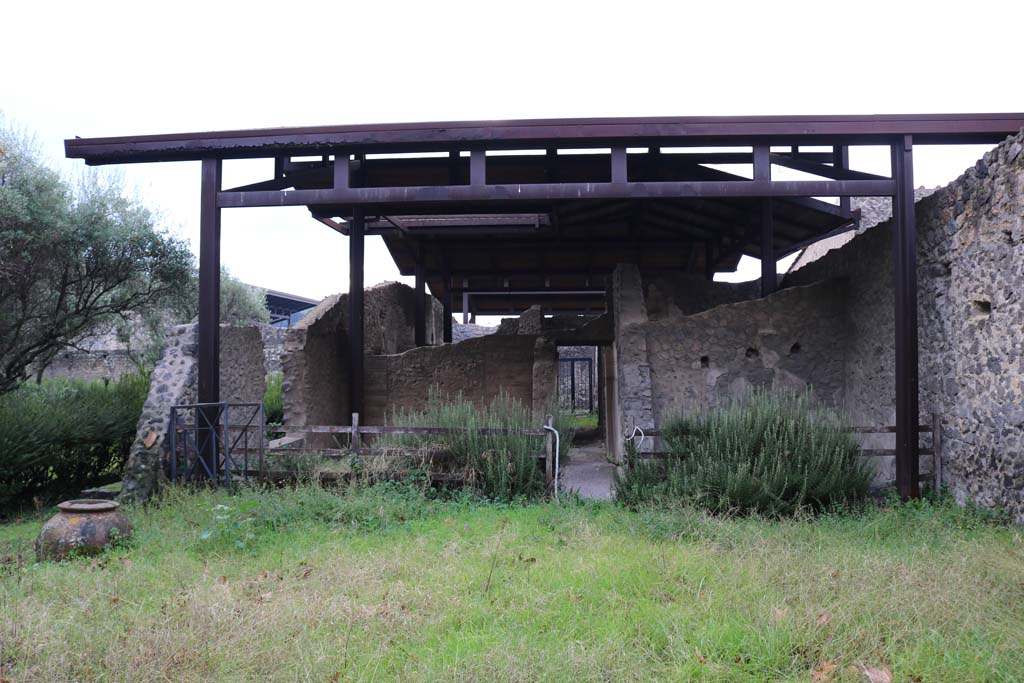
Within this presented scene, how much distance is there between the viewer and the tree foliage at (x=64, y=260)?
449 inches

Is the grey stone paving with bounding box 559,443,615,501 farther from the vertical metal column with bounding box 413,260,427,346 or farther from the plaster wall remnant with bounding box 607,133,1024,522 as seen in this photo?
the vertical metal column with bounding box 413,260,427,346

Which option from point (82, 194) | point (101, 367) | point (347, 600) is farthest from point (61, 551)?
point (101, 367)

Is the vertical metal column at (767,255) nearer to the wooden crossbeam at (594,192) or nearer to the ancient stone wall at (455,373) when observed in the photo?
the wooden crossbeam at (594,192)

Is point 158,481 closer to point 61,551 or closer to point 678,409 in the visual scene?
point 61,551

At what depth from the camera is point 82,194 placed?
12.8 m

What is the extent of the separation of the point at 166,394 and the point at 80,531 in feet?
9.61


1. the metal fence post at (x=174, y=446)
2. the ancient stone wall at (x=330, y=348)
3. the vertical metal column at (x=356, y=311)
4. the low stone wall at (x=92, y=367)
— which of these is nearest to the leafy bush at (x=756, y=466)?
the vertical metal column at (x=356, y=311)

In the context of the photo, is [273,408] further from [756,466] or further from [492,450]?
[756,466]

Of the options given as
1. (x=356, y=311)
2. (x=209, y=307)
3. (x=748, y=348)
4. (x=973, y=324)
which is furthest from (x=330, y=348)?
(x=973, y=324)

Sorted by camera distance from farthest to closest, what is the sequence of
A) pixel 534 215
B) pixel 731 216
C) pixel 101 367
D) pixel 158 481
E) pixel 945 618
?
pixel 101 367 < pixel 731 216 < pixel 534 215 < pixel 158 481 < pixel 945 618

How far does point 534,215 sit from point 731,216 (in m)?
3.53

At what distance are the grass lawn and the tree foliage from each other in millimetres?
6501

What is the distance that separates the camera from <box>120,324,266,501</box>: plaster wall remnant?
8.38 m

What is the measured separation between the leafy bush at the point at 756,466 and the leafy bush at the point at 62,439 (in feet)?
23.4
